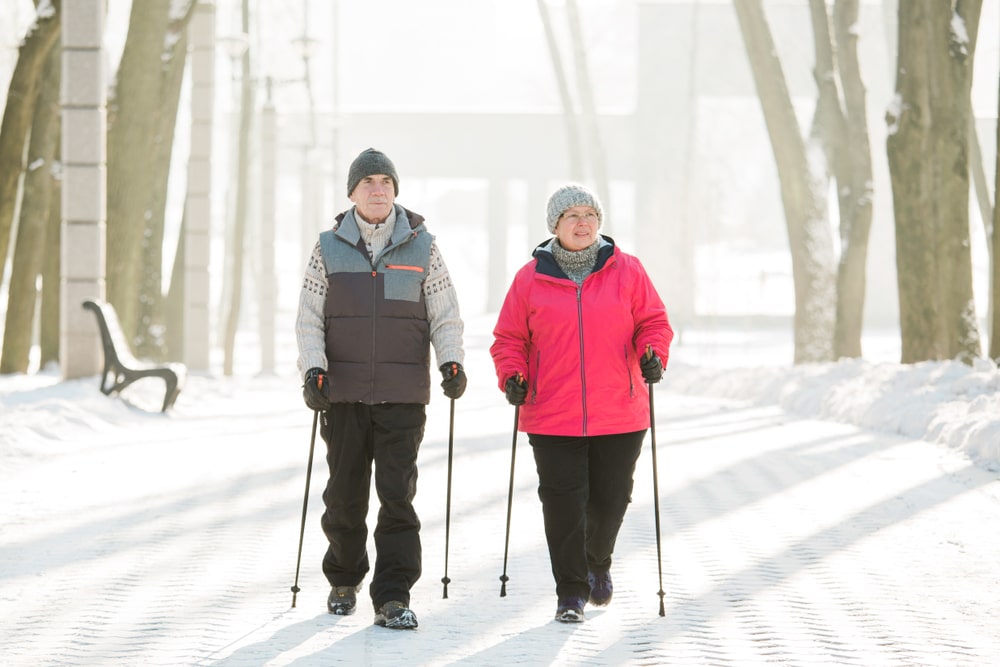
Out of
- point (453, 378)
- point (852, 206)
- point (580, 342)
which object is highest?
point (852, 206)

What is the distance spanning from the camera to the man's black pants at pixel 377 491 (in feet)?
19.6

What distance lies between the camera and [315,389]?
587 cm

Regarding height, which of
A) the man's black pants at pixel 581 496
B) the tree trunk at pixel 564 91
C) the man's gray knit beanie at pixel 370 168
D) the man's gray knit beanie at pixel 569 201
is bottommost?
the man's black pants at pixel 581 496

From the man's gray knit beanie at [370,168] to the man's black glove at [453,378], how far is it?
0.72 meters

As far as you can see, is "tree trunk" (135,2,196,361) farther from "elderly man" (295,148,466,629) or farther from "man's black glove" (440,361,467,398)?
"man's black glove" (440,361,467,398)

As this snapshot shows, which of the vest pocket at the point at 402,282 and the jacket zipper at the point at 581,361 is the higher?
the vest pocket at the point at 402,282

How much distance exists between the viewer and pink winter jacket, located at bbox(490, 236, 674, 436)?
6035mm

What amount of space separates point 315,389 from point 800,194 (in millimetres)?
15062

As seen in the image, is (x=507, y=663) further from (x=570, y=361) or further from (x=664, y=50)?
(x=664, y=50)

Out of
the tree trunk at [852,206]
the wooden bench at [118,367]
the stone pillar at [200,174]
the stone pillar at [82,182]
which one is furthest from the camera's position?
the stone pillar at [200,174]

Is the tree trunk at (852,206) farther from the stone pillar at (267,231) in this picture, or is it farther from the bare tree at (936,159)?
the stone pillar at (267,231)

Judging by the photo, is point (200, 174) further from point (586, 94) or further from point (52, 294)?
point (586, 94)

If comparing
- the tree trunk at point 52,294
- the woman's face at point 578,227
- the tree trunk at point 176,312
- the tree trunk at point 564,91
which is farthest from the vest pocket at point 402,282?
the tree trunk at point 564,91

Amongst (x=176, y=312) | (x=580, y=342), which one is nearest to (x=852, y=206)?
(x=176, y=312)
